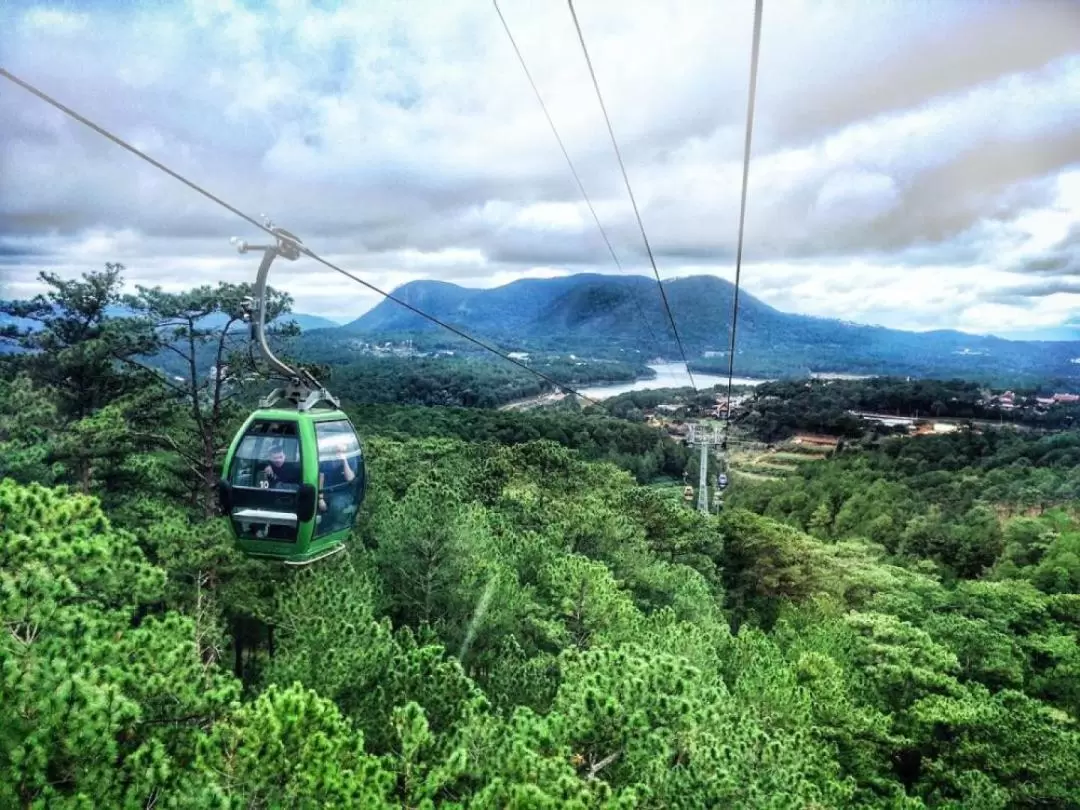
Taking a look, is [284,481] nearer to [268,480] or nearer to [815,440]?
[268,480]

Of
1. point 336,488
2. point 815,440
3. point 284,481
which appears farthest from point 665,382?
point 284,481

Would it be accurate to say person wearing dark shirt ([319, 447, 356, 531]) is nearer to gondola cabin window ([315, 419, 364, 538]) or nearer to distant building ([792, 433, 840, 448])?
gondola cabin window ([315, 419, 364, 538])

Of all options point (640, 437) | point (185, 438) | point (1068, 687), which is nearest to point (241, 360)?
point (185, 438)

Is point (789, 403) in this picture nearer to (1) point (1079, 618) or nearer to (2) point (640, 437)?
(2) point (640, 437)

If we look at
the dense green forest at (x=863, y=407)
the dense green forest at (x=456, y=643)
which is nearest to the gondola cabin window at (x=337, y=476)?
the dense green forest at (x=456, y=643)

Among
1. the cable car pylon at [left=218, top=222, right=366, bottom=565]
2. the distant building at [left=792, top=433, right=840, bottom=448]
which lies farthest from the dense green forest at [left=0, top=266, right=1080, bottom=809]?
the distant building at [left=792, top=433, right=840, bottom=448]

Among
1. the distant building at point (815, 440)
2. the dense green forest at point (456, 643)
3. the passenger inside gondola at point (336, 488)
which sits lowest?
the distant building at point (815, 440)

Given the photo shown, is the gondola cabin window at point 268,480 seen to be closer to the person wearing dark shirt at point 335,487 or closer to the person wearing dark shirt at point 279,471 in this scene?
the person wearing dark shirt at point 279,471
